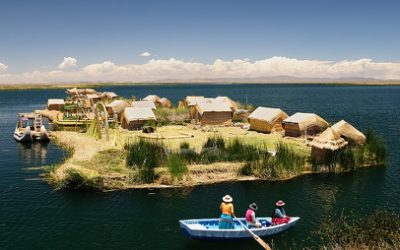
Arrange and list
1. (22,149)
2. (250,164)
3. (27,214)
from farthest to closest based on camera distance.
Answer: (22,149), (250,164), (27,214)

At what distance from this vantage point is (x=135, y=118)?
4319 cm

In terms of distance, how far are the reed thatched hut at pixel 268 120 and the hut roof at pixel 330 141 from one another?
38.4ft

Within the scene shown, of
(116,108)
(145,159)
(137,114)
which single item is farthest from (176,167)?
(116,108)

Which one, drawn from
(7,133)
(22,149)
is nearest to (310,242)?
(22,149)

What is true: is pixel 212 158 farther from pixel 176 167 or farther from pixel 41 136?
pixel 41 136

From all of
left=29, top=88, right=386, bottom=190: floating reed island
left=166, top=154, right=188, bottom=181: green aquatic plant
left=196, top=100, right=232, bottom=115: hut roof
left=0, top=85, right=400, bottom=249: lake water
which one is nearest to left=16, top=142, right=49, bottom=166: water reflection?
left=29, top=88, right=386, bottom=190: floating reed island

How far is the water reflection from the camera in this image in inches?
1273

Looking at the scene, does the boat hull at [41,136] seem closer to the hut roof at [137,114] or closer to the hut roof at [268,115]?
the hut roof at [137,114]

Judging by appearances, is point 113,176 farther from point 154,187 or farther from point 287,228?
point 287,228

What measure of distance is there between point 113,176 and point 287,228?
11731 mm

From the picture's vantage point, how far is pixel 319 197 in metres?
23.0

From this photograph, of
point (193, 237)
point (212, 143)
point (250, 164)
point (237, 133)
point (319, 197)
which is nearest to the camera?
point (193, 237)

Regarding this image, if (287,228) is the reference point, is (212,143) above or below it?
above

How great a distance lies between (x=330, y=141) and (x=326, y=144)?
41cm
